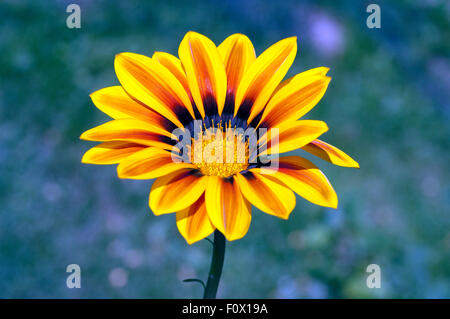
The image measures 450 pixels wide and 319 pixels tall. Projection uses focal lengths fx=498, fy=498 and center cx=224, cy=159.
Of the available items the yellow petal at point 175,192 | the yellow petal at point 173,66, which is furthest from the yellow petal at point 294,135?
the yellow petal at point 173,66

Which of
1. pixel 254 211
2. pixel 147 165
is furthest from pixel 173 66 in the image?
pixel 254 211

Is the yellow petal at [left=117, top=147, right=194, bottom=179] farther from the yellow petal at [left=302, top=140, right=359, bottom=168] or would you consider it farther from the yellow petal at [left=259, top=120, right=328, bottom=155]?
the yellow petal at [left=302, top=140, right=359, bottom=168]

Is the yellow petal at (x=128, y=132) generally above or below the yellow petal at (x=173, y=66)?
below

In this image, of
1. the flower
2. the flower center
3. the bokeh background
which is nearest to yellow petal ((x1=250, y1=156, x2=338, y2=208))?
the flower

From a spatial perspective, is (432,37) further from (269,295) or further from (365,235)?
(269,295)

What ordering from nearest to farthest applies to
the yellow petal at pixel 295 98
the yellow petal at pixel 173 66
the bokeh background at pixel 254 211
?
the yellow petal at pixel 295 98 < the yellow petal at pixel 173 66 < the bokeh background at pixel 254 211

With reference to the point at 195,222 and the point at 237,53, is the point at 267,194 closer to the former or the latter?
the point at 195,222

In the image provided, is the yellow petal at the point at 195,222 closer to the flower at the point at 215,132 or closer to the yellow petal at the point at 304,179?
the flower at the point at 215,132
